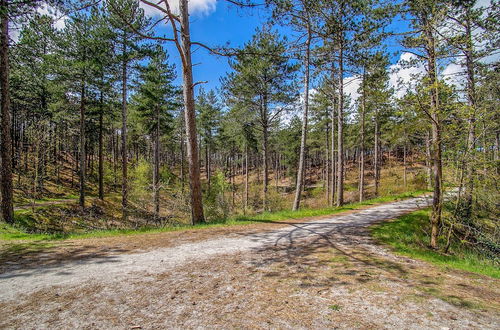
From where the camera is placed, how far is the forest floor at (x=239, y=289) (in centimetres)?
246

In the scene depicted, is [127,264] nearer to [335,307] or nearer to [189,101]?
[335,307]

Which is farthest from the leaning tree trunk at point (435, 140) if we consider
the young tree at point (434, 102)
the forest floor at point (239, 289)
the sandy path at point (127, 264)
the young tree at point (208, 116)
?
the young tree at point (208, 116)

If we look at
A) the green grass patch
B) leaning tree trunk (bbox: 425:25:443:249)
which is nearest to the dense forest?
leaning tree trunk (bbox: 425:25:443:249)

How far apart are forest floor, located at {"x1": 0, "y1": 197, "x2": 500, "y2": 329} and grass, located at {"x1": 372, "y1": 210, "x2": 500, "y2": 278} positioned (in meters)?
0.65

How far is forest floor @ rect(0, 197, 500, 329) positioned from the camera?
2.46m

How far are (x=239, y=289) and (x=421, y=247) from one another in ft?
18.1

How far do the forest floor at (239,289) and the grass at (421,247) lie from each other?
0.65m

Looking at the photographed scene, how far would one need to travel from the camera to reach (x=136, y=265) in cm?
408

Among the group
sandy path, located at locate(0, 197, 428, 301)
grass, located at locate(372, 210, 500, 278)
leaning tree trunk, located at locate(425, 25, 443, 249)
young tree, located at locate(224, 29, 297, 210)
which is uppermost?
young tree, located at locate(224, 29, 297, 210)

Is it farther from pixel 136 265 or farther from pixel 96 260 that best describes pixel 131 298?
pixel 96 260

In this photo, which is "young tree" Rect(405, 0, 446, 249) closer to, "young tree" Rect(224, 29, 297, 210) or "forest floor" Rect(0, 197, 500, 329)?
"forest floor" Rect(0, 197, 500, 329)

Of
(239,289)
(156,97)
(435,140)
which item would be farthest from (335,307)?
(156,97)

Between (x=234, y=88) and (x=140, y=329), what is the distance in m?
15.9

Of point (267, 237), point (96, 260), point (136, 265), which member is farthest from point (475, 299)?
point (96, 260)
